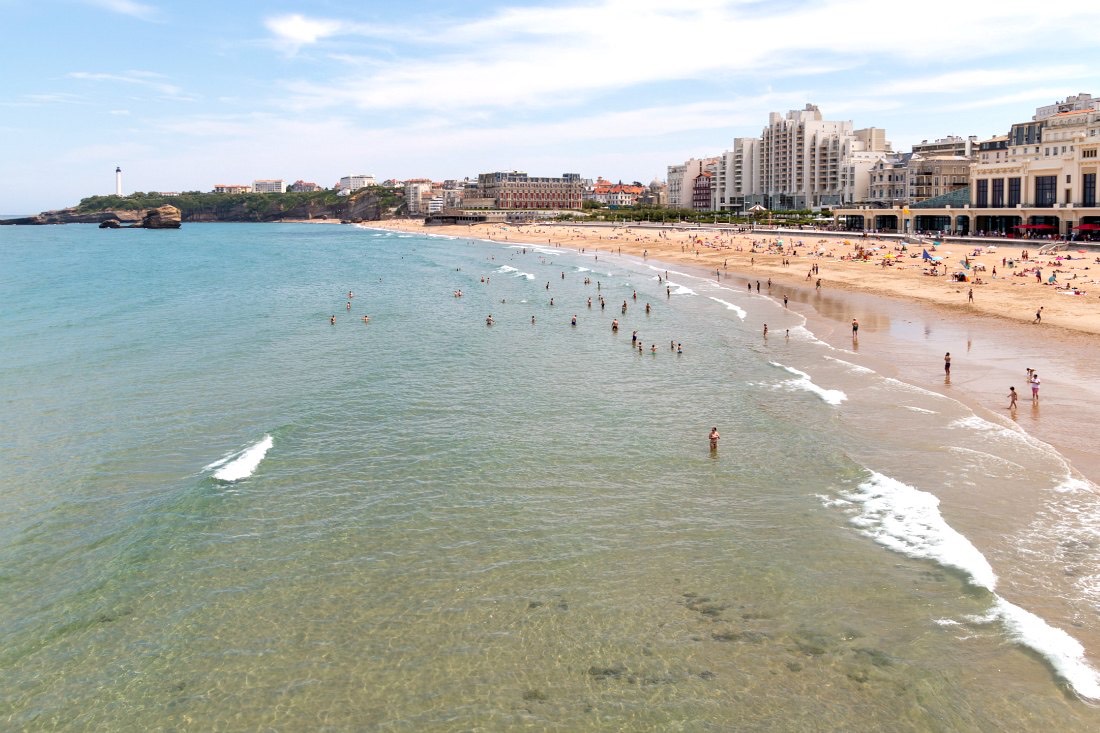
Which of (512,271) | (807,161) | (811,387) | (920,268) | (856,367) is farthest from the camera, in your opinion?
(807,161)

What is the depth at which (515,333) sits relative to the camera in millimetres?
51062

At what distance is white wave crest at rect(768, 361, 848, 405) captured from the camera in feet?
106

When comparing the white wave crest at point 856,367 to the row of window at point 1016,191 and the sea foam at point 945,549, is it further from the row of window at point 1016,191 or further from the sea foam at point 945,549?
the row of window at point 1016,191

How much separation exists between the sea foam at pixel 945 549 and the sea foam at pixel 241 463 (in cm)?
1802

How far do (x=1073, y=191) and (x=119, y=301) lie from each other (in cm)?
9468

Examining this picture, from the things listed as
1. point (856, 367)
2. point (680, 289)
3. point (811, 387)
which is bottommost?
point (811, 387)

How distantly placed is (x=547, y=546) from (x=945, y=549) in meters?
9.57

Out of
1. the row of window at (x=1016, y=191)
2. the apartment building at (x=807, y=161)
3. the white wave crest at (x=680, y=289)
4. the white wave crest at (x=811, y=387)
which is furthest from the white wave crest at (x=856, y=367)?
the apartment building at (x=807, y=161)

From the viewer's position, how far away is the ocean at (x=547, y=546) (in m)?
14.2

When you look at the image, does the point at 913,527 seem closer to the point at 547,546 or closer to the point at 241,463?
the point at 547,546

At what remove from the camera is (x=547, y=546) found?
19578mm

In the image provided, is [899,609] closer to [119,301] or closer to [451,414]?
[451,414]

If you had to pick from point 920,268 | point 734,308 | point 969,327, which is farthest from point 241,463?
point 920,268

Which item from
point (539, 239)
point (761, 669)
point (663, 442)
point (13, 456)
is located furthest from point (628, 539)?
point (539, 239)
